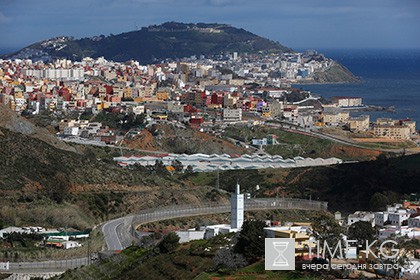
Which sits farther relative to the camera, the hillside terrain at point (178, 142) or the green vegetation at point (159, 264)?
the hillside terrain at point (178, 142)

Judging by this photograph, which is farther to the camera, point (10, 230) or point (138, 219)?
point (138, 219)

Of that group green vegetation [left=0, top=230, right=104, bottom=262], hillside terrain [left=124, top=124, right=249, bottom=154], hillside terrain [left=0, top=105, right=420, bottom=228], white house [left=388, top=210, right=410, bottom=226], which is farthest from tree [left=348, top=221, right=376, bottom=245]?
hillside terrain [left=124, top=124, right=249, bottom=154]

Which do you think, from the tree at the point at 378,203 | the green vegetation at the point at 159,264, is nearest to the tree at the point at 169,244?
the green vegetation at the point at 159,264

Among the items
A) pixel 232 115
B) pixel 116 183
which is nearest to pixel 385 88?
pixel 232 115

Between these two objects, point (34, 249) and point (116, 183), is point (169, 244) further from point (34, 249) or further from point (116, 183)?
point (116, 183)

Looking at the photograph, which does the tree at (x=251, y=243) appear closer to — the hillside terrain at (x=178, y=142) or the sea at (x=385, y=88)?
the hillside terrain at (x=178, y=142)

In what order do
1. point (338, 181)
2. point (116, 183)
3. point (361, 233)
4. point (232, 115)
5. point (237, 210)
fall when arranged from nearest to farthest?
point (361, 233), point (237, 210), point (116, 183), point (338, 181), point (232, 115)

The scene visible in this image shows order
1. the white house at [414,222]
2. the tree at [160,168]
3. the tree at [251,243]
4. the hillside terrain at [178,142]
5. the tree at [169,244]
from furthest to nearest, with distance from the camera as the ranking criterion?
the hillside terrain at [178,142], the tree at [160,168], the white house at [414,222], the tree at [169,244], the tree at [251,243]

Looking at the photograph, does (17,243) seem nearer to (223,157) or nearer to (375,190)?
(375,190)
